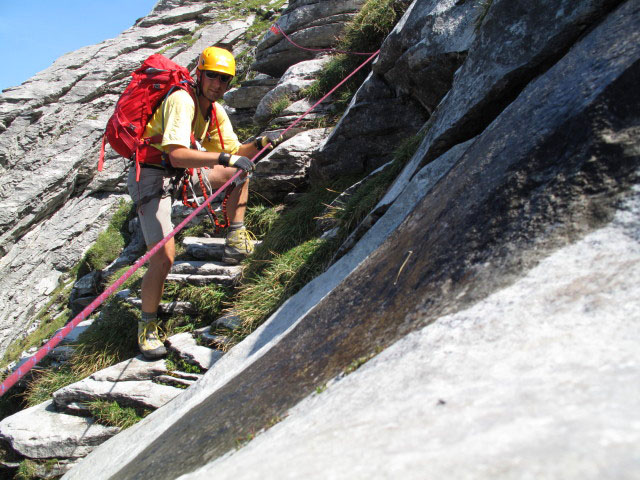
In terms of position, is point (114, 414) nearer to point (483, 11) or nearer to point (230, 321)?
point (230, 321)

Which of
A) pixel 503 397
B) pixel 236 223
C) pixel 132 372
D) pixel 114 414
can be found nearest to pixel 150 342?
pixel 132 372

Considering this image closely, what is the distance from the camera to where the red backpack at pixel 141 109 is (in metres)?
5.89

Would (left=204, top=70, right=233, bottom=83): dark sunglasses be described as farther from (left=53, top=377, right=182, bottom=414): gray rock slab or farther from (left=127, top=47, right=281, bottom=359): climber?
(left=53, top=377, right=182, bottom=414): gray rock slab

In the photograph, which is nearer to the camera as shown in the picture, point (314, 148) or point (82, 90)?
point (314, 148)

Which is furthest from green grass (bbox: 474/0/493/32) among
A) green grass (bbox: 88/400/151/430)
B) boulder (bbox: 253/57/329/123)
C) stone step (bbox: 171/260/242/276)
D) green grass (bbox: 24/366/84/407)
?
green grass (bbox: 24/366/84/407)

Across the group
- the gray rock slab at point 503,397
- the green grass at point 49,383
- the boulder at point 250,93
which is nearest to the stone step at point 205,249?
the green grass at point 49,383

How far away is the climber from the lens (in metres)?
5.61

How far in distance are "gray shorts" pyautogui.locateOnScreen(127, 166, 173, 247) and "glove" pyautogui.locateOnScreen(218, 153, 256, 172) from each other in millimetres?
917

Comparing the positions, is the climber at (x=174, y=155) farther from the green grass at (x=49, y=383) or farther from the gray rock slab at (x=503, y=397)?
the gray rock slab at (x=503, y=397)

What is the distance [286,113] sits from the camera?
1016 cm

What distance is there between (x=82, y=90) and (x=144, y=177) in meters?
15.7

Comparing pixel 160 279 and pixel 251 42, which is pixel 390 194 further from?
pixel 251 42

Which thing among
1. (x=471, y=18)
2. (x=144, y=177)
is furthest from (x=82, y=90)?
(x=471, y=18)

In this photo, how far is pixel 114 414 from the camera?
19.5 feet
